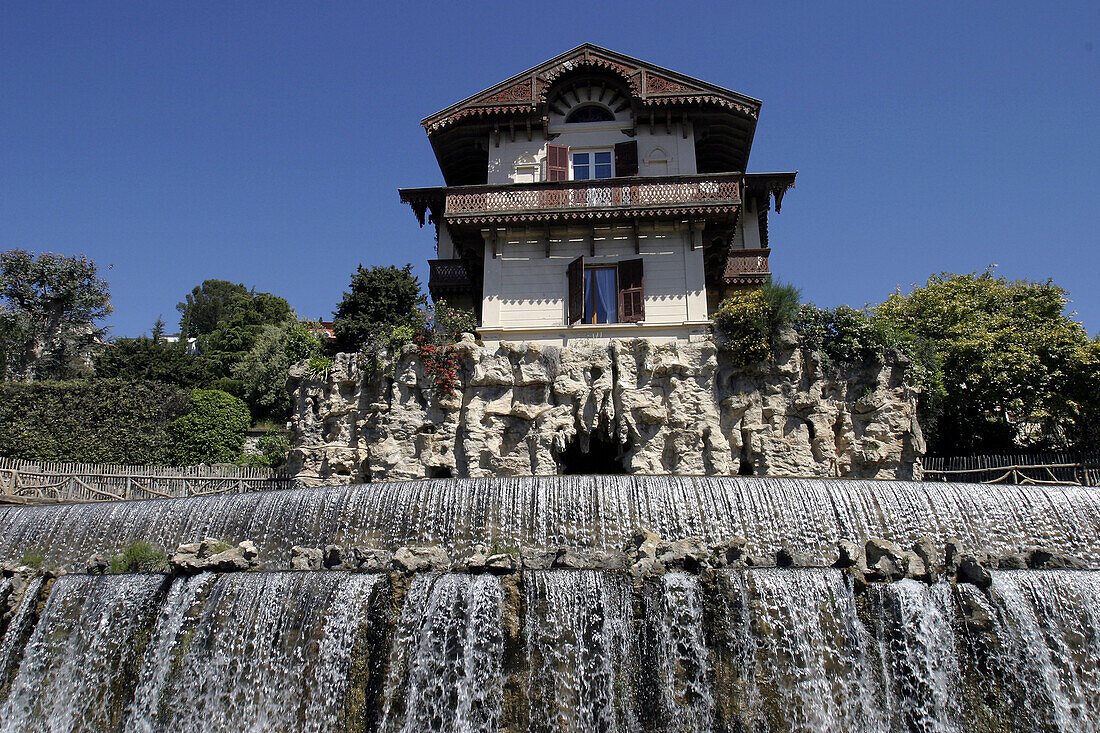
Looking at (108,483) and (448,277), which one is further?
(448,277)

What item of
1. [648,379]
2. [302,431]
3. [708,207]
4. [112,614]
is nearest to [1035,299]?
[708,207]

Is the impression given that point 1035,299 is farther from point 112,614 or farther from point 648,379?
point 112,614

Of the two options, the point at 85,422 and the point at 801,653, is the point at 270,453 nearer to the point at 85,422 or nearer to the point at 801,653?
the point at 85,422

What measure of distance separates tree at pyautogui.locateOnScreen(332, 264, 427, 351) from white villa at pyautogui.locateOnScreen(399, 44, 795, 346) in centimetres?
141

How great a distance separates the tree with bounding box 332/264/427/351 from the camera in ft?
90.9

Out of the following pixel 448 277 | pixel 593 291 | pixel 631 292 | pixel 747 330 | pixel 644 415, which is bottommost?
pixel 644 415

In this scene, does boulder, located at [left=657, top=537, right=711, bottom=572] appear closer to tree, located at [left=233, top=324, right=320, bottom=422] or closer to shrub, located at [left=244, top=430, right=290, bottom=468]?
shrub, located at [left=244, top=430, right=290, bottom=468]

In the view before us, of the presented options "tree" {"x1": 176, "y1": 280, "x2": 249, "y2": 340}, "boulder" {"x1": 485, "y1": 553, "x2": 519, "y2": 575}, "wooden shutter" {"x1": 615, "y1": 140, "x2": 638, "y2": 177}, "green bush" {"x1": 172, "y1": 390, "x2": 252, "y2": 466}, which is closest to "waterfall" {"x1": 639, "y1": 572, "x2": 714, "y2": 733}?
"boulder" {"x1": 485, "y1": 553, "x2": 519, "y2": 575}

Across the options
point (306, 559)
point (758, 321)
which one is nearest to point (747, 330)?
point (758, 321)

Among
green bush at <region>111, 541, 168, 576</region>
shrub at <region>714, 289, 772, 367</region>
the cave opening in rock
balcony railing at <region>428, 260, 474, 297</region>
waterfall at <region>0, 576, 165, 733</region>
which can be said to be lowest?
waterfall at <region>0, 576, 165, 733</region>

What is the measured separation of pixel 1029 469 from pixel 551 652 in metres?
17.9

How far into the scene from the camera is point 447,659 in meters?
10.8

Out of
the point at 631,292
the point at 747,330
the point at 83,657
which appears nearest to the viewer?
the point at 83,657

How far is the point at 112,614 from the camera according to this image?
1195 centimetres
